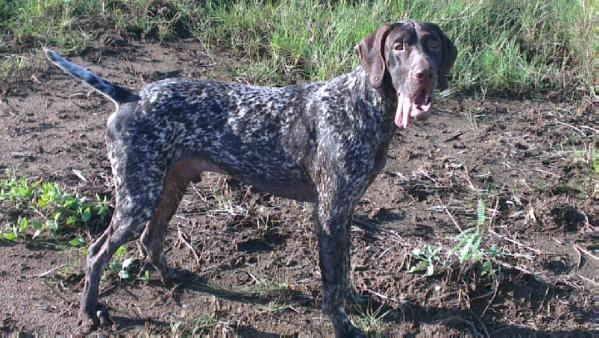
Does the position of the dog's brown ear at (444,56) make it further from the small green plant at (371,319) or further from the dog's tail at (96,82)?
the dog's tail at (96,82)

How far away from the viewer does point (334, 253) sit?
4949mm

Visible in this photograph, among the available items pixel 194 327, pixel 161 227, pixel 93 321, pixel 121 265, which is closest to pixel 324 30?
pixel 161 227

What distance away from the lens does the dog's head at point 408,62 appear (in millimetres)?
4602

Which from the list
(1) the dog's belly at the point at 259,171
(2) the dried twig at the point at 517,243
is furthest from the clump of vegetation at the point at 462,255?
(1) the dog's belly at the point at 259,171

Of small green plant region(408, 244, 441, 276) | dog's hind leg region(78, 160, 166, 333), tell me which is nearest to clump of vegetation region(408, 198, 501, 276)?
small green plant region(408, 244, 441, 276)

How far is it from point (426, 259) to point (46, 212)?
235 centimetres

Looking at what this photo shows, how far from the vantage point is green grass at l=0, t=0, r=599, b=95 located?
7438 mm

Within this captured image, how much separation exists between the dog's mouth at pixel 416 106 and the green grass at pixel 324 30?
2.60 m

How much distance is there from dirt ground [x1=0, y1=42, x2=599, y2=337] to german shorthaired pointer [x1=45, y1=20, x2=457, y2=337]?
37 centimetres

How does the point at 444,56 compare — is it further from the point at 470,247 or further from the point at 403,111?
the point at 470,247

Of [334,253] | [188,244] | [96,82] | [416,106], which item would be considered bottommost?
[188,244]

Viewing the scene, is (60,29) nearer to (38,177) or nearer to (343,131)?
(38,177)

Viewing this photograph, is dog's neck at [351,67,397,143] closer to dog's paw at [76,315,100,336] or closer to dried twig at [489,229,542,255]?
dried twig at [489,229,542,255]

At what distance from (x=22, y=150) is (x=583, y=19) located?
15.1 ft
